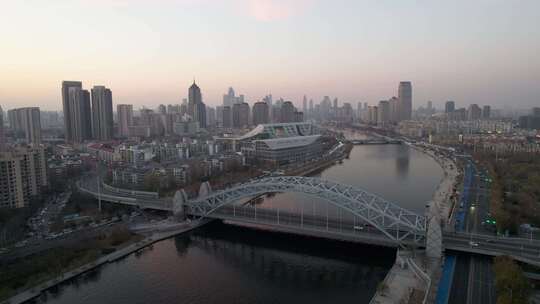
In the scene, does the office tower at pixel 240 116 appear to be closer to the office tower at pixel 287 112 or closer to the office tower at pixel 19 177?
the office tower at pixel 287 112

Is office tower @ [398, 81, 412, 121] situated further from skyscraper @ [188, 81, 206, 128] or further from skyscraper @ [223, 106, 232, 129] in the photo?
skyscraper @ [188, 81, 206, 128]

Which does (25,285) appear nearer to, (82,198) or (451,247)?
(82,198)

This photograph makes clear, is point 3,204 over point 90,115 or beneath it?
beneath

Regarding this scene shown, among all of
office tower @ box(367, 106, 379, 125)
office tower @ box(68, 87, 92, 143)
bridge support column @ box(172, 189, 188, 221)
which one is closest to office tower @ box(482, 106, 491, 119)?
office tower @ box(367, 106, 379, 125)

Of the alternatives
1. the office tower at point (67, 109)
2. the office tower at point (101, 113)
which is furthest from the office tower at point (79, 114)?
the office tower at point (101, 113)

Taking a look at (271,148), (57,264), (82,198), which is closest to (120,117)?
(271,148)
